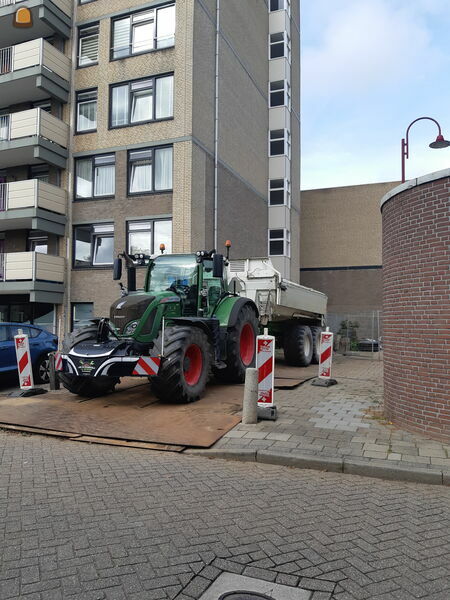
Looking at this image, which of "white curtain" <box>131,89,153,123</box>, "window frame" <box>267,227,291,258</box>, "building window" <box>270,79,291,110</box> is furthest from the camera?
"building window" <box>270,79,291,110</box>

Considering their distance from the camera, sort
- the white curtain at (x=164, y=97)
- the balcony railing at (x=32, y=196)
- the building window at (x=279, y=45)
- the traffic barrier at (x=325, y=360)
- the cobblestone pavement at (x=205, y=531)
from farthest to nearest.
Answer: the building window at (x=279, y=45) → the white curtain at (x=164, y=97) → the balcony railing at (x=32, y=196) → the traffic barrier at (x=325, y=360) → the cobblestone pavement at (x=205, y=531)

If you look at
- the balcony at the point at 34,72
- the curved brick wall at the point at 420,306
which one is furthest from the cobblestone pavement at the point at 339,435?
the balcony at the point at 34,72

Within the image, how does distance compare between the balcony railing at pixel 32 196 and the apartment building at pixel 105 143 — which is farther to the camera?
the balcony railing at pixel 32 196

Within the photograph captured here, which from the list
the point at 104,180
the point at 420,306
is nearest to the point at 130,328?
the point at 420,306

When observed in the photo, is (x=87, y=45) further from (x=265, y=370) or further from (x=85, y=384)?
(x=265, y=370)

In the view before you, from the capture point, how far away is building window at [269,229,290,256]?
24906 mm

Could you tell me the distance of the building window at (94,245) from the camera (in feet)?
59.4

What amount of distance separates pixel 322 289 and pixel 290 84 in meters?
13.1

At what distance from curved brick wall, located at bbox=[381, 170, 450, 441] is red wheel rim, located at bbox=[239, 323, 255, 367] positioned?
14.8 feet

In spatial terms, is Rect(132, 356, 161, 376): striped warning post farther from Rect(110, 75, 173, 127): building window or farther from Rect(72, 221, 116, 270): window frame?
Rect(110, 75, 173, 127): building window

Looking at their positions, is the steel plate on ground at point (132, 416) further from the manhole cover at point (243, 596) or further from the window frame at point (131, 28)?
the window frame at point (131, 28)

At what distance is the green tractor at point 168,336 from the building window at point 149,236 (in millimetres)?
6774

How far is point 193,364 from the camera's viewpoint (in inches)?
332

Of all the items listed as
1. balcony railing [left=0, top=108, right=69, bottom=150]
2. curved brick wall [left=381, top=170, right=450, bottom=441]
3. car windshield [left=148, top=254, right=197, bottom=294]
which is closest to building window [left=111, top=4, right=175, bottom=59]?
balcony railing [left=0, top=108, right=69, bottom=150]
